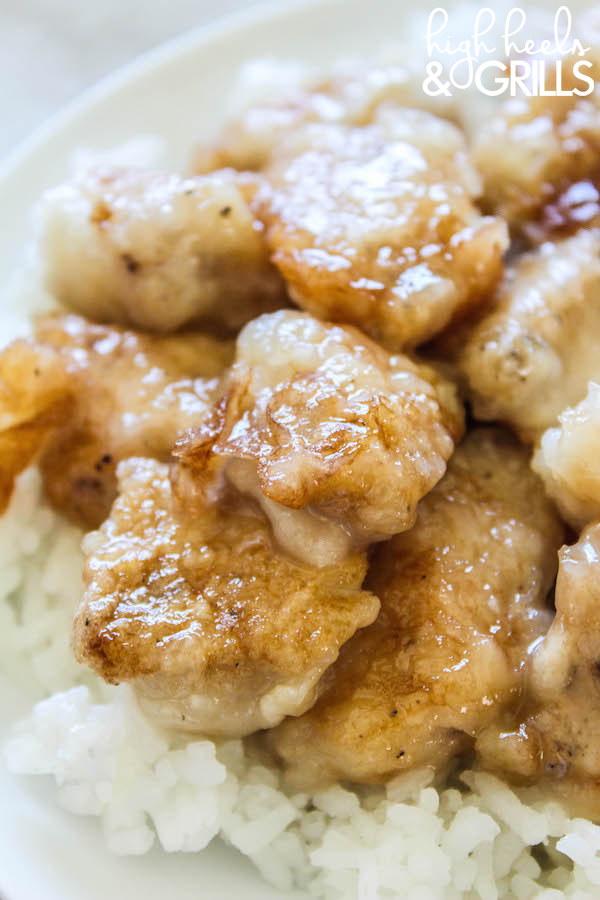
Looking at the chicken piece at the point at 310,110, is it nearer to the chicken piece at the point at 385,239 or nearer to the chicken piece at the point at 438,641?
the chicken piece at the point at 385,239

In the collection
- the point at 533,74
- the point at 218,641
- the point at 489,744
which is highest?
the point at 533,74

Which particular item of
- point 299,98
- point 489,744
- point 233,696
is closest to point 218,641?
point 233,696

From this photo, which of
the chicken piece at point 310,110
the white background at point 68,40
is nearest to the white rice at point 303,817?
the chicken piece at point 310,110

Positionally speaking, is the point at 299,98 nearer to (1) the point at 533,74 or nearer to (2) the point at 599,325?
(1) the point at 533,74

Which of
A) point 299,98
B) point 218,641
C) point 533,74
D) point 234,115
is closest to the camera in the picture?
point 218,641

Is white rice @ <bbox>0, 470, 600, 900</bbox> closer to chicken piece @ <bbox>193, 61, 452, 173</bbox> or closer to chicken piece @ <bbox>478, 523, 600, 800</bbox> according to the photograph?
chicken piece @ <bbox>478, 523, 600, 800</bbox>

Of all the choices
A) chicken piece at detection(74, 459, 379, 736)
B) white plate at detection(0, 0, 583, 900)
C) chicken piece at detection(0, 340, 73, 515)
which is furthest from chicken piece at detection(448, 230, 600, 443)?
white plate at detection(0, 0, 583, 900)

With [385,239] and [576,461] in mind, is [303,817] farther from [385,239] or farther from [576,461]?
[385,239]
